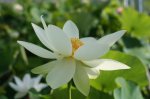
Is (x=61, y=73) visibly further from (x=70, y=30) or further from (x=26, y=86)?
(x=26, y=86)

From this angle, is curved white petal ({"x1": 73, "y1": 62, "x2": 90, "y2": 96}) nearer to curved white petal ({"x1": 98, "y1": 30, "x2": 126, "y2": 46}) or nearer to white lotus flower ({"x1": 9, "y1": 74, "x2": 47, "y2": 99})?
curved white petal ({"x1": 98, "y1": 30, "x2": 126, "y2": 46})

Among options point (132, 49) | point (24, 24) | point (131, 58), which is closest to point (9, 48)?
point (132, 49)

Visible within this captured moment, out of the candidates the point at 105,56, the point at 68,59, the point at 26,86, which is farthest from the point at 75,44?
the point at 26,86

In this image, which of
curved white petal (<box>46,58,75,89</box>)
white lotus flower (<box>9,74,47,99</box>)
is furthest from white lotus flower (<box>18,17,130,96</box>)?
white lotus flower (<box>9,74,47,99</box>)

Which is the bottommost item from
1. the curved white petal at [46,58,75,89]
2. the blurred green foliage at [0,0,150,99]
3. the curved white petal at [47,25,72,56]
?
the blurred green foliage at [0,0,150,99]

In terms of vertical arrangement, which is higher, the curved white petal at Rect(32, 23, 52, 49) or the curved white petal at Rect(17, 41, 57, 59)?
the curved white petal at Rect(32, 23, 52, 49)

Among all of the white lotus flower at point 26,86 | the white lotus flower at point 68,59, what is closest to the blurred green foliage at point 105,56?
the white lotus flower at point 26,86
